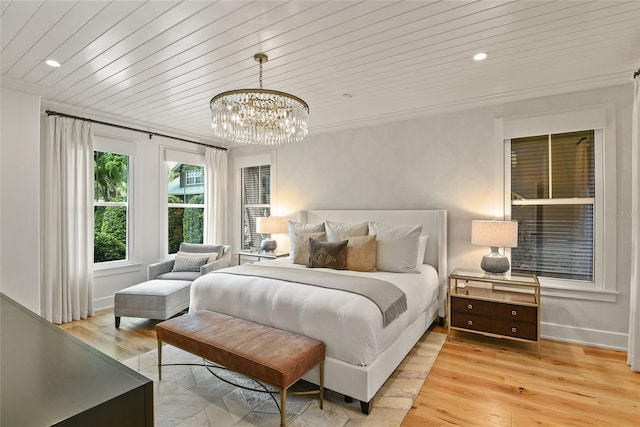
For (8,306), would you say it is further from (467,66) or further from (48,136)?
(48,136)

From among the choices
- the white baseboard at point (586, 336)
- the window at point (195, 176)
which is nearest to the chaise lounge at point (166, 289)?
the window at point (195, 176)

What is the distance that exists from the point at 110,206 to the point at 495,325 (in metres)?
4.87

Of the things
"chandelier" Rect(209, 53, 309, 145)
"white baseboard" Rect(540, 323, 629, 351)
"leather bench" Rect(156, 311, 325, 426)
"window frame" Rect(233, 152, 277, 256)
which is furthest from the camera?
"window frame" Rect(233, 152, 277, 256)

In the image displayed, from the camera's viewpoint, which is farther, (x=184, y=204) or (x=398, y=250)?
(x=184, y=204)

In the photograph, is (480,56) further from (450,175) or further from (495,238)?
(495,238)

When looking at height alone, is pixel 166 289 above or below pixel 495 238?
below

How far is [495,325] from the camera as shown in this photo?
10.1 ft

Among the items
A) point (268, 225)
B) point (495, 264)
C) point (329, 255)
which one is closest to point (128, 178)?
point (268, 225)

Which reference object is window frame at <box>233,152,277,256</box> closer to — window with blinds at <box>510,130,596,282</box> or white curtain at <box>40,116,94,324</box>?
white curtain at <box>40,116,94,324</box>

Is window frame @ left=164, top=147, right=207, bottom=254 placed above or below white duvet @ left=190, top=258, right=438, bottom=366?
above

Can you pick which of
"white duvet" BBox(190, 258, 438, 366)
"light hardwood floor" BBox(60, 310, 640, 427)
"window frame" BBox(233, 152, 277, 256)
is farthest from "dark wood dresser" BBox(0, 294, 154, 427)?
"window frame" BBox(233, 152, 277, 256)

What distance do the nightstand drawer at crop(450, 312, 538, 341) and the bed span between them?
303mm

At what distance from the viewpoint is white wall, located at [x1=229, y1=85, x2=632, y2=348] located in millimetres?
3035

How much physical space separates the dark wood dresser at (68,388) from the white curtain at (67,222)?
12.3ft
